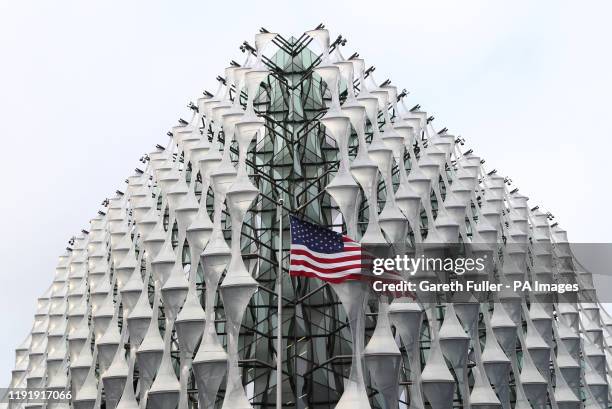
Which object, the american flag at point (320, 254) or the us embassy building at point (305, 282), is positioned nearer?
the american flag at point (320, 254)

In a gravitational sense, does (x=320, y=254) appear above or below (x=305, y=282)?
below

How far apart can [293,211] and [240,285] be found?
650cm

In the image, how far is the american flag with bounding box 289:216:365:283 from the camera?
22719mm

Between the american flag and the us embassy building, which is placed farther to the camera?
the us embassy building

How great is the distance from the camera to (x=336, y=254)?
23.5 metres

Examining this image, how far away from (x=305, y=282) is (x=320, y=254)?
15.2 metres

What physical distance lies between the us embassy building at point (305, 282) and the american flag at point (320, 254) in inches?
296

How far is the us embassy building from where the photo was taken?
111ft

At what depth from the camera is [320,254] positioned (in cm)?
2327

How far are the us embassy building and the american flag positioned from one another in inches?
296

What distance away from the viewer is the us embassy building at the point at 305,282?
33.9 metres

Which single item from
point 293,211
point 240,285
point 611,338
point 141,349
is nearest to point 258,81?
point 293,211

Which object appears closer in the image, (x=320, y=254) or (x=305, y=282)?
(x=320, y=254)

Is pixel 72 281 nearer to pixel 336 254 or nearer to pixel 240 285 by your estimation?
pixel 240 285
